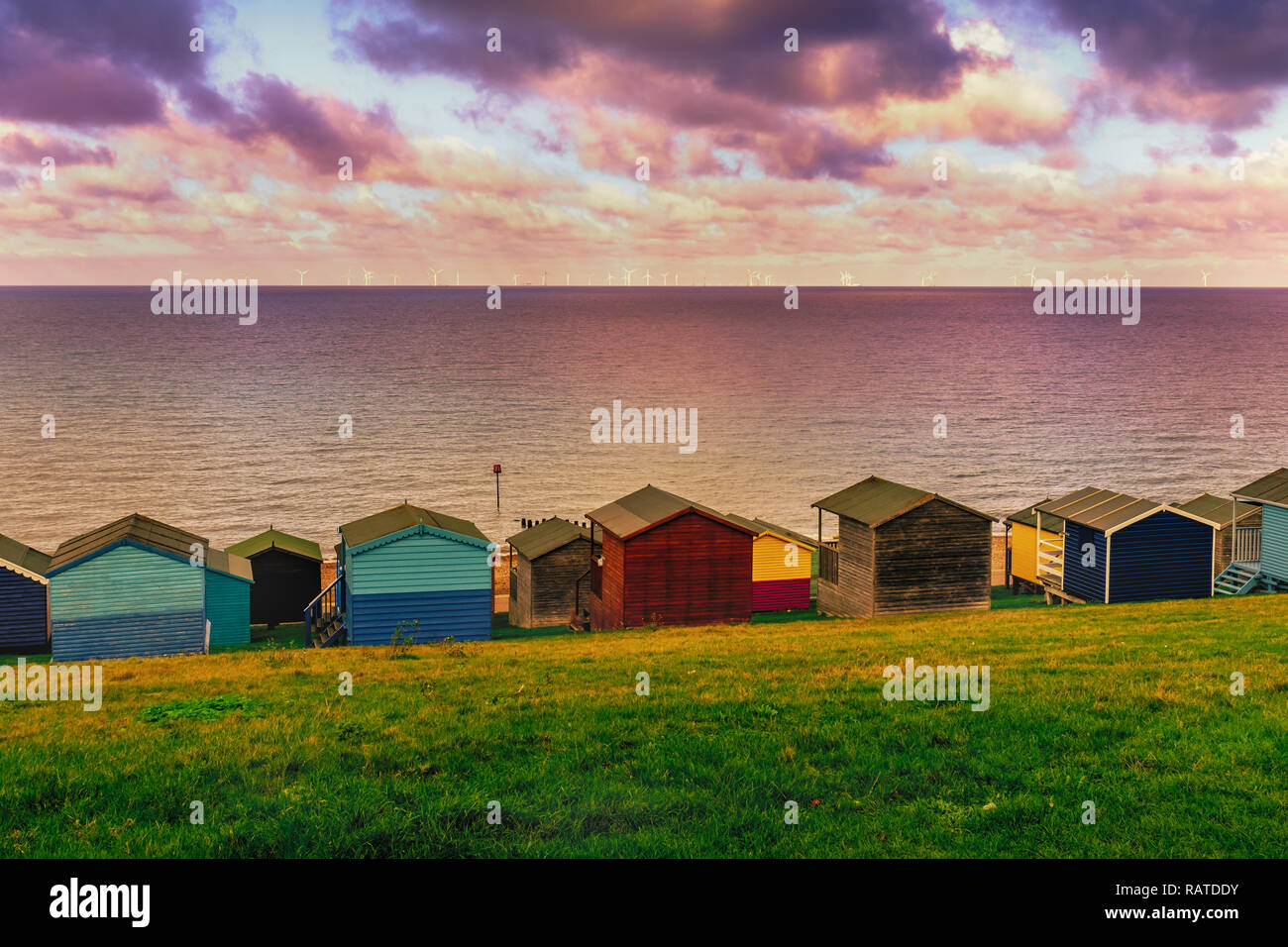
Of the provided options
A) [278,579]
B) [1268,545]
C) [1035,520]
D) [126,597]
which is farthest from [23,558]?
[1268,545]

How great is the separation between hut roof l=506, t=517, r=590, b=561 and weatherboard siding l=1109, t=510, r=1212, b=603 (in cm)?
2173

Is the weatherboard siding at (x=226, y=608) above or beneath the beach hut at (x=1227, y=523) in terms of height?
beneath

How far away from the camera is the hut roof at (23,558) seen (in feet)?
124

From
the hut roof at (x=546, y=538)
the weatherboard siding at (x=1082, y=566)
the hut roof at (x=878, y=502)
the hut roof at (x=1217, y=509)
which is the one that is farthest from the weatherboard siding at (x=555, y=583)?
the hut roof at (x=1217, y=509)

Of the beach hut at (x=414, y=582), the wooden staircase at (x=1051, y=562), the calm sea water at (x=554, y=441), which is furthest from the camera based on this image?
the calm sea water at (x=554, y=441)

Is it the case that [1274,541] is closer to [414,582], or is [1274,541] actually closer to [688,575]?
[688,575]

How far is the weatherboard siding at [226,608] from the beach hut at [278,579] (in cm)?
436

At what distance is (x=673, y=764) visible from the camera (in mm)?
12297

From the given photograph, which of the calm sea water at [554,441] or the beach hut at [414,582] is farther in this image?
the calm sea water at [554,441]

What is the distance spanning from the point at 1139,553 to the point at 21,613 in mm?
43143

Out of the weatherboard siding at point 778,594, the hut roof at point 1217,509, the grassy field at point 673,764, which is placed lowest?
the weatherboard siding at point 778,594

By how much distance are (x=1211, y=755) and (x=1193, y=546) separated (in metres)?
32.3

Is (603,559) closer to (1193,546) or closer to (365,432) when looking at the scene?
(1193,546)

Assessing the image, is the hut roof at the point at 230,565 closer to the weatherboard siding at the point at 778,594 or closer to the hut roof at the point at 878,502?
the weatherboard siding at the point at 778,594
